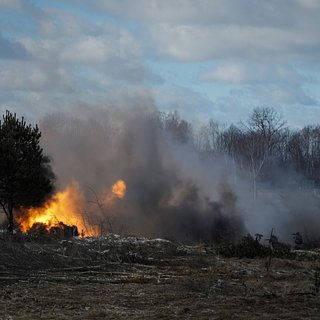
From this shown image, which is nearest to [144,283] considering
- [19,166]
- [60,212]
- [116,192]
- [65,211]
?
[19,166]

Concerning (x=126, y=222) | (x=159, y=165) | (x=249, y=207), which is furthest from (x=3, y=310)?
(x=249, y=207)

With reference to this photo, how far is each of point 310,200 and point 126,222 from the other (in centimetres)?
1998

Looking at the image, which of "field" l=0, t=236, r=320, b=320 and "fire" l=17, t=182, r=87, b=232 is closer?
"field" l=0, t=236, r=320, b=320

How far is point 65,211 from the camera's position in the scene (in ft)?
102

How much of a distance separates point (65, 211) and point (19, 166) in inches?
314

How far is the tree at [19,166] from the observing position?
23312 millimetres

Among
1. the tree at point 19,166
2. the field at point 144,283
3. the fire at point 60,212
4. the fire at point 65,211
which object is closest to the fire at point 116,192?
the fire at point 65,211

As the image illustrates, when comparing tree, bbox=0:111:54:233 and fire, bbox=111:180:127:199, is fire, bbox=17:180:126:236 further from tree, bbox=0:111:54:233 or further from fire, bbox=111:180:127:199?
tree, bbox=0:111:54:233

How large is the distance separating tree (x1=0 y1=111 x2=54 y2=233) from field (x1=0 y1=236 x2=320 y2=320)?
5865mm

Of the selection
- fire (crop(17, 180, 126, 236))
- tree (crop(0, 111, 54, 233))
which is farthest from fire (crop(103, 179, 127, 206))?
tree (crop(0, 111, 54, 233))

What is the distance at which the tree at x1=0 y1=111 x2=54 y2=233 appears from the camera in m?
23.3

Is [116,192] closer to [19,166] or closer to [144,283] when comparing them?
[19,166]

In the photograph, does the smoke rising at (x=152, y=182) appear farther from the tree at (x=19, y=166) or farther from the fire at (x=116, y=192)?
the tree at (x=19, y=166)

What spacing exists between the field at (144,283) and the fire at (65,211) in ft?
32.3
